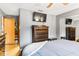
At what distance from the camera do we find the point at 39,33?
4.47 ft

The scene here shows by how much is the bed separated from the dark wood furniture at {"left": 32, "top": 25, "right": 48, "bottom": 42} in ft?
0.19

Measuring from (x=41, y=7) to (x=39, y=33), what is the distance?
0.36m

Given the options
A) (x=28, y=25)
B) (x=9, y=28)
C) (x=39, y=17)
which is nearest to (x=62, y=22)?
(x=39, y=17)

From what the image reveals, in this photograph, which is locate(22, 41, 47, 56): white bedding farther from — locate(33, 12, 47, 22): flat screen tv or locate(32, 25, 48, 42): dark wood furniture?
locate(33, 12, 47, 22): flat screen tv

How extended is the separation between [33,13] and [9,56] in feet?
1.96

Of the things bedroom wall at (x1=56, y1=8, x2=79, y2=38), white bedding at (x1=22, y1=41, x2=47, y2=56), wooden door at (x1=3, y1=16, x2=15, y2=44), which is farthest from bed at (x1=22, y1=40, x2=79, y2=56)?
wooden door at (x1=3, y1=16, x2=15, y2=44)

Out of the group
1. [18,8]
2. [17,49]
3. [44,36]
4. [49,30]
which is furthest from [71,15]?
[17,49]

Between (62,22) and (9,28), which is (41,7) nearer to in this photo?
(62,22)

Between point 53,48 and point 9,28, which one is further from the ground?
point 9,28

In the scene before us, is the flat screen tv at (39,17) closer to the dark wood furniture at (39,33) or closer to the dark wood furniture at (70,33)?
the dark wood furniture at (39,33)

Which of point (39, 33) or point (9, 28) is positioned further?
point (39, 33)

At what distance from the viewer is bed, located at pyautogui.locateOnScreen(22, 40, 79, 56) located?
1132 millimetres

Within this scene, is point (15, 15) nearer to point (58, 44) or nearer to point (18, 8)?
point (18, 8)

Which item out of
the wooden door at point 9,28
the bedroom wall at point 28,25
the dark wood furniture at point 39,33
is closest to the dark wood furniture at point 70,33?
the bedroom wall at point 28,25
